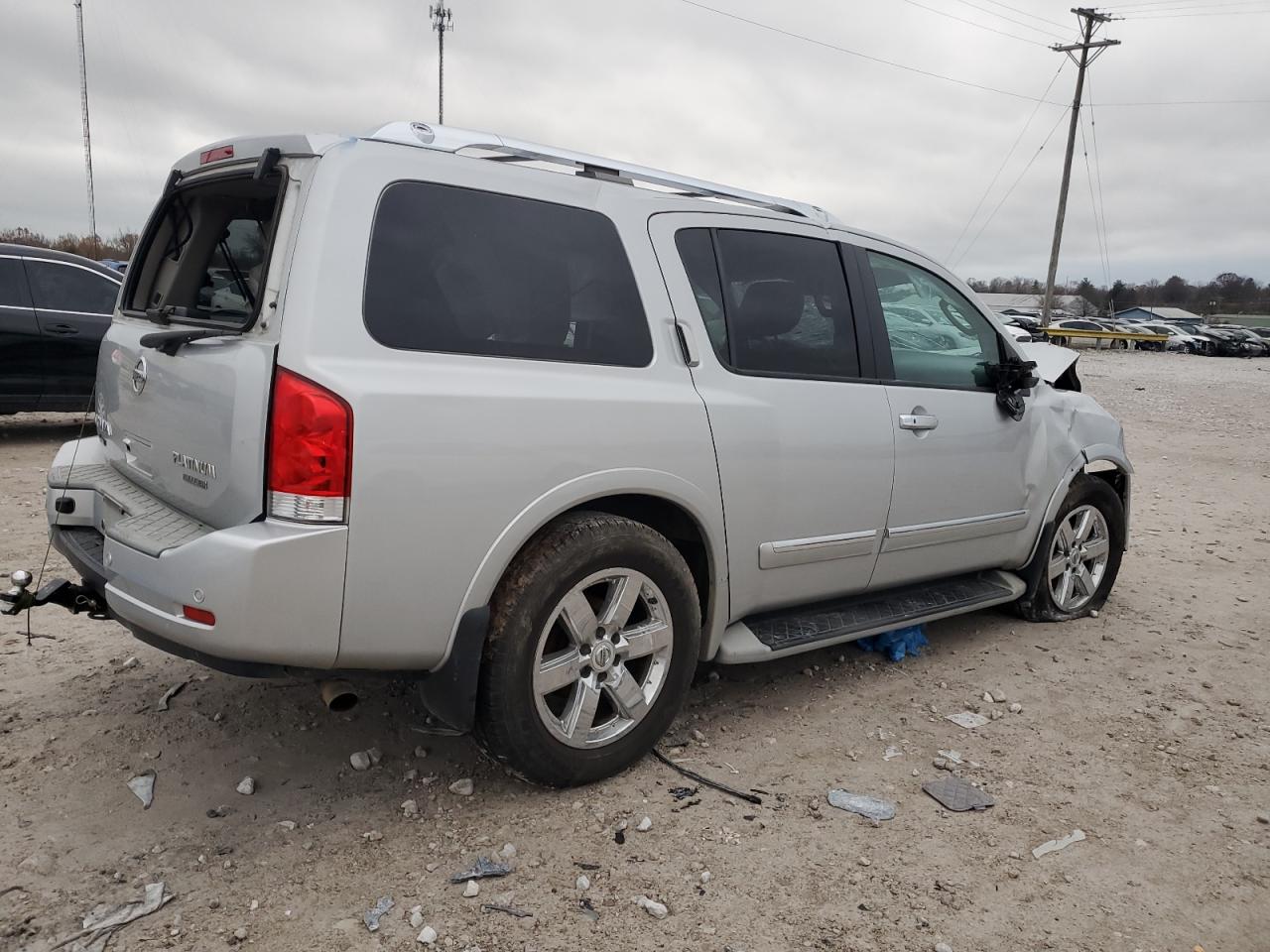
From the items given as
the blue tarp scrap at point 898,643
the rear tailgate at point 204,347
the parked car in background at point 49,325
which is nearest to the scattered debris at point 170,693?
the rear tailgate at point 204,347

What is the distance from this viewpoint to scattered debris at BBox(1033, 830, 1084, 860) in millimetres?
2955

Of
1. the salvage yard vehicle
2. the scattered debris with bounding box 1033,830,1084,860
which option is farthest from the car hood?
the scattered debris with bounding box 1033,830,1084,860

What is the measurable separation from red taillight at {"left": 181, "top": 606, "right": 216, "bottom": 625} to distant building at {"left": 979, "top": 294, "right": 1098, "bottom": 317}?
63688mm

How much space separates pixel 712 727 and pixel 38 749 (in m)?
2.33

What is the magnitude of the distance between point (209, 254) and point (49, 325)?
655 cm

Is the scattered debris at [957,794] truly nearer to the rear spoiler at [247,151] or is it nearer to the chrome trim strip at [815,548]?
the chrome trim strip at [815,548]

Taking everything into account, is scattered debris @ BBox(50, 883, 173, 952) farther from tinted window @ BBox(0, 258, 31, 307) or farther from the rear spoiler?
tinted window @ BBox(0, 258, 31, 307)

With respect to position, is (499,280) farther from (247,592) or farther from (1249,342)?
(1249,342)

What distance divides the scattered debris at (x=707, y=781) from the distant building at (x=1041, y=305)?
2463 inches

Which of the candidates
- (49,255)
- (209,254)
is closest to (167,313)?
(209,254)

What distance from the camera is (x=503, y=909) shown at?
2.58 m

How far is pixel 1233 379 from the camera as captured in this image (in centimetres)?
2589

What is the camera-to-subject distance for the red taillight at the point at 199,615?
8.27ft

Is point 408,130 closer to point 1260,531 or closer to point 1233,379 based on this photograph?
point 1260,531
